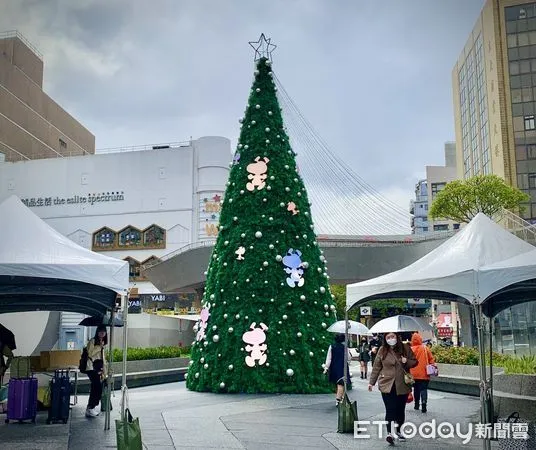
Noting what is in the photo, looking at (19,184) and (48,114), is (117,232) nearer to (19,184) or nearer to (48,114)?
(19,184)

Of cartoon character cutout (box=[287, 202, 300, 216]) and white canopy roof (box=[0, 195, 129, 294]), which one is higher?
cartoon character cutout (box=[287, 202, 300, 216])

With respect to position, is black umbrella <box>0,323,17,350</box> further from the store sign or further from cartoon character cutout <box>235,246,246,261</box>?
the store sign

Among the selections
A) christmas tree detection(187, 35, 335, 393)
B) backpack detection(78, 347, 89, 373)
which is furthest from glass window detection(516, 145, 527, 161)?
backpack detection(78, 347, 89, 373)

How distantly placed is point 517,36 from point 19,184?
5644cm

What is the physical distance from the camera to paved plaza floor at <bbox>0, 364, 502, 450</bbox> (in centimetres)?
912

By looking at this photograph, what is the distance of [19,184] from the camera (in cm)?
7356

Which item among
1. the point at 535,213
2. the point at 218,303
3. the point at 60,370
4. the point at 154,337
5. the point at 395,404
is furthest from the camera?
the point at 535,213

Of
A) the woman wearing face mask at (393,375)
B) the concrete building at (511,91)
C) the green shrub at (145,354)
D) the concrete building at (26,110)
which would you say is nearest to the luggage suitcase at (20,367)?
the woman wearing face mask at (393,375)

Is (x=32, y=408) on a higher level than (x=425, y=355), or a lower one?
lower

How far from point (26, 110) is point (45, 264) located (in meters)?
75.3

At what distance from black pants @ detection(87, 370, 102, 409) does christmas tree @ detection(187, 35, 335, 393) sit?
3.74m

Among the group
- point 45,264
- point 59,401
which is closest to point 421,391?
point 59,401

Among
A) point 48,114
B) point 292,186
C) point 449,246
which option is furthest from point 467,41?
point 449,246

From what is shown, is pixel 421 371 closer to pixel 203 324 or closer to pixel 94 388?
pixel 203 324
